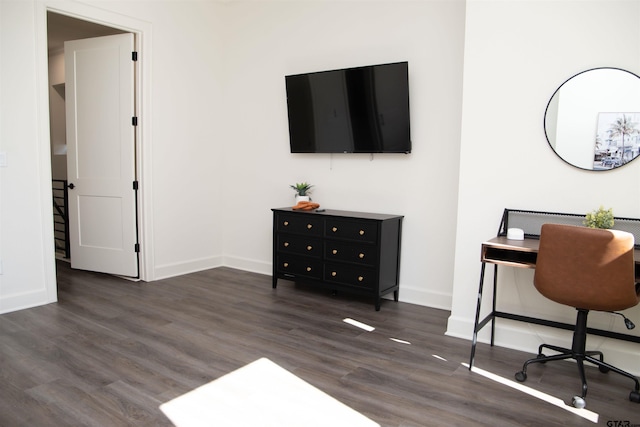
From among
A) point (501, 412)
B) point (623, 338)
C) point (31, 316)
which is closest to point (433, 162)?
point (623, 338)

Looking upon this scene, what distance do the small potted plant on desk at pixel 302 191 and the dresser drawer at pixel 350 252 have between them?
2.02ft

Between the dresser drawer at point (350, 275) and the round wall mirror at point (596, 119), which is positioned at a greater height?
the round wall mirror at point (596, 119)

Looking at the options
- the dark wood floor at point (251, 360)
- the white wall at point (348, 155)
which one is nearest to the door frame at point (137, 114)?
the dark wood floor at point (251, 360)

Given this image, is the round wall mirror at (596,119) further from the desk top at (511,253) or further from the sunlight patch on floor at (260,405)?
the sunlight patch on floor at (260,405)

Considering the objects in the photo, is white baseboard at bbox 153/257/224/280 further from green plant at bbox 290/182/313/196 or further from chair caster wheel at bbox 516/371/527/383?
chair caster wheel at bbox 516/371/527/383

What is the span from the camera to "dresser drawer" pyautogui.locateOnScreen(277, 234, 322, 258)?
13.2 ft

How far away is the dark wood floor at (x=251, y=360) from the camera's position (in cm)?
216

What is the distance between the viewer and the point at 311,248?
4.05 metres

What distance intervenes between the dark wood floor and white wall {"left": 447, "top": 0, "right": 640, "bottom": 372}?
1.07ft

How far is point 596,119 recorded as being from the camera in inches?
106

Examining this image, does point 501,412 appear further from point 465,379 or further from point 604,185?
point 604,185

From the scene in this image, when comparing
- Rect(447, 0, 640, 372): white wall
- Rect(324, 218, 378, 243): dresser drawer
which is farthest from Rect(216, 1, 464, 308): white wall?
Rect(447, 0, 640, 372): white wall

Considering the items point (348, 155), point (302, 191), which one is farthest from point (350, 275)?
point (348, 155)

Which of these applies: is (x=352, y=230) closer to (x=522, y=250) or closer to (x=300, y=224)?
(x=300, y=224)
